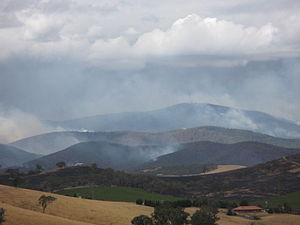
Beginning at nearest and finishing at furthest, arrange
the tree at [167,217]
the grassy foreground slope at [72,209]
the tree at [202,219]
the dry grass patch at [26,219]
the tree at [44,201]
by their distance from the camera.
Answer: the dry grass patch at [26,219] < the tree at [167,217] < the tree at [202,219] < the tree at [44,201] < the grassy foreground slope at [72,209]

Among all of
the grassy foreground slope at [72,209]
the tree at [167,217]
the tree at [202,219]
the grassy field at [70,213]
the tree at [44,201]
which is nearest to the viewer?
the tree at [167,217]

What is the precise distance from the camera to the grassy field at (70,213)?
9675 cm

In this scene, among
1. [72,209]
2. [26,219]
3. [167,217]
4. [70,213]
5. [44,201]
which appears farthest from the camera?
[72,209]

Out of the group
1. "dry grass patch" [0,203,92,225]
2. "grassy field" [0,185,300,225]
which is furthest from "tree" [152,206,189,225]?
"dry grass patch" [0,203,92,225]

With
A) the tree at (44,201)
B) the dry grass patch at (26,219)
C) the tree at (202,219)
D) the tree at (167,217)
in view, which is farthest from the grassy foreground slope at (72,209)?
the tree at (202,219)

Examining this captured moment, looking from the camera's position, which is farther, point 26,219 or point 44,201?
point 44,201

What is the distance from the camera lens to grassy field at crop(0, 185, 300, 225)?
3809 inches

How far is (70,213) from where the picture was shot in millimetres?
118688

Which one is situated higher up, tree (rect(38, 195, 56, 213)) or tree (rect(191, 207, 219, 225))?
tree (rect(38, 195, 56, 213))

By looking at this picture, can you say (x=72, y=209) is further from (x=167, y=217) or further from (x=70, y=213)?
(x=167, y=217)

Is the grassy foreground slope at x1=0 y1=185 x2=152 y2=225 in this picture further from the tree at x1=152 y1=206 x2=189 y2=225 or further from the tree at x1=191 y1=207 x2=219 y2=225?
the tree at x1=191 y1=207 x2=219 y2=225

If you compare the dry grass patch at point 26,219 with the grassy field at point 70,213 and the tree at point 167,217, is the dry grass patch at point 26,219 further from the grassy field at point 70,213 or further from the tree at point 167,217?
the tree at point 167,217

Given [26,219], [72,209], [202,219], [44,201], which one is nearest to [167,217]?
[202,219]

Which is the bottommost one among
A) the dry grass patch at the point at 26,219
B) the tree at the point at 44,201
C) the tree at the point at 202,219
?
the dry grass patch at the point at 26,219
